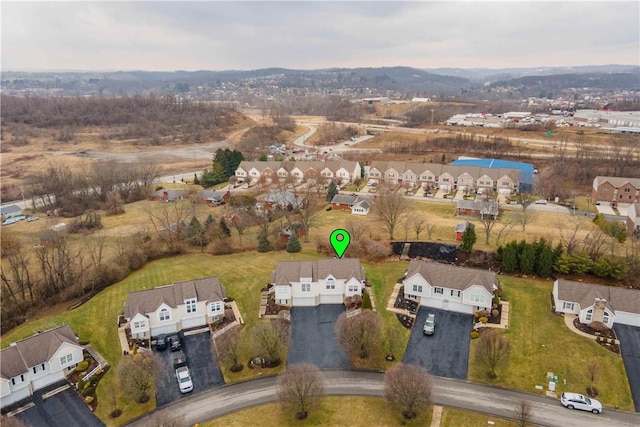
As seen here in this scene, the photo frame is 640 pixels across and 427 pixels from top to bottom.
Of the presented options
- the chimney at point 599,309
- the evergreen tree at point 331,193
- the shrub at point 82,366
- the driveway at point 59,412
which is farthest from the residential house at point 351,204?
the driveway at point 59,412

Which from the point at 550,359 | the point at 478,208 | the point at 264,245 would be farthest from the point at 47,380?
the point at 478,208

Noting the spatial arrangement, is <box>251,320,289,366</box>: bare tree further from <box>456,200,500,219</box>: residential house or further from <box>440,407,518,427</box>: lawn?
<box>456,200,500,219</box>: residential house

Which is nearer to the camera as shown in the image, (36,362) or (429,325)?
(36,362)

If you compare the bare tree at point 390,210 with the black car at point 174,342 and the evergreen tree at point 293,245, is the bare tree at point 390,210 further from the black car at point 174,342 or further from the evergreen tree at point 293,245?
the black car at point 174,342

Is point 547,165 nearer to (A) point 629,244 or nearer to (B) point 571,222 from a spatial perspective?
(B) point 571,222

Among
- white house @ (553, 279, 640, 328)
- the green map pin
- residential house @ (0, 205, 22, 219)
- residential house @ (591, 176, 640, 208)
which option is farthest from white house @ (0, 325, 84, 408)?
residential house @ (591, 176, 640, 208)

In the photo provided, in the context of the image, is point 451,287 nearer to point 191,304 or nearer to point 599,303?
point 599,303
